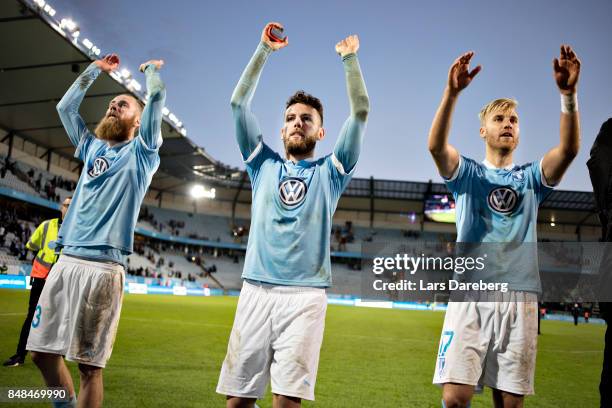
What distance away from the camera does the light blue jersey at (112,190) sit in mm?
3996

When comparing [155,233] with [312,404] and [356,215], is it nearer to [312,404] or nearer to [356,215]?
[356,215]

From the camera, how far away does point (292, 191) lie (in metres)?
3.48

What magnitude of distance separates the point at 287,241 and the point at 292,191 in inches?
14.6

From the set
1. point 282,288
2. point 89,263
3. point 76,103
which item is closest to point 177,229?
point 76,103

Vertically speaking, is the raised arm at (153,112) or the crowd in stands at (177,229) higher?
the crowd in stands at (177,229)

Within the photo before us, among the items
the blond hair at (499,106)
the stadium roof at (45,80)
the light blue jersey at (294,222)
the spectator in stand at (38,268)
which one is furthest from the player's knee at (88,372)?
the stadium roof at (45,80)

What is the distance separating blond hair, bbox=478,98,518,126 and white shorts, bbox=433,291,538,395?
1.48 m

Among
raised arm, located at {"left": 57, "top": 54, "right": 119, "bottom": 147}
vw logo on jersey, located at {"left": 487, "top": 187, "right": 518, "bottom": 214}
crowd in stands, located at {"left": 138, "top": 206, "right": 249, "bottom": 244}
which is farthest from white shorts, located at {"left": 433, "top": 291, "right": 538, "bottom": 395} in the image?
crowd in stands, located at {"left": 138, "top": 206, "right": 249, "bottom": 244}

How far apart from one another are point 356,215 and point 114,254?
6339 cm

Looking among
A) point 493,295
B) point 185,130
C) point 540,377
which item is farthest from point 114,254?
point 185,130

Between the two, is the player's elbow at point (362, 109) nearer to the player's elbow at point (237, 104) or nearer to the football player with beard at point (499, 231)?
the football player with beard at point (499, 231)

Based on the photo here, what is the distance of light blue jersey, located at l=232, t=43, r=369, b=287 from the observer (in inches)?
130

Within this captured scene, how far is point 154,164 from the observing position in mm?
4555

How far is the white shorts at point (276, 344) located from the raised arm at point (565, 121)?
2.01 metres
